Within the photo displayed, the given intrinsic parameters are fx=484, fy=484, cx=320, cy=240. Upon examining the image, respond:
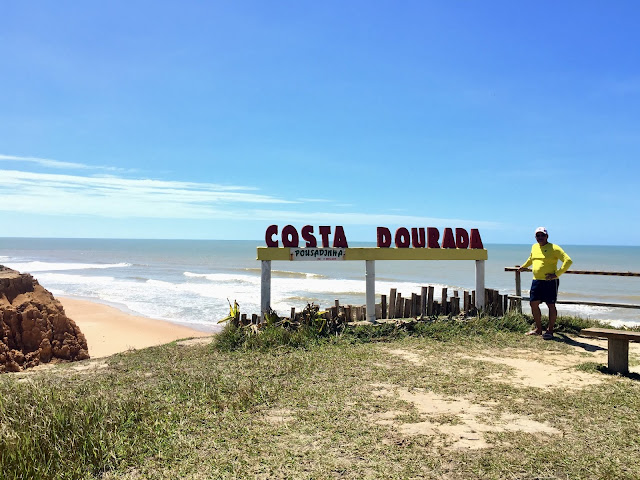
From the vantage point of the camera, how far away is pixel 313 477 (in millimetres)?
3826

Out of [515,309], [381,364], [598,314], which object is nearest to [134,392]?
[381,364]

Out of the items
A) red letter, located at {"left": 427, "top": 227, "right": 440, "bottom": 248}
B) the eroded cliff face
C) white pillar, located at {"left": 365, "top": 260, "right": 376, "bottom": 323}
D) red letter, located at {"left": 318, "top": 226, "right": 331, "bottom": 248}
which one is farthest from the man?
the eroded cliff face

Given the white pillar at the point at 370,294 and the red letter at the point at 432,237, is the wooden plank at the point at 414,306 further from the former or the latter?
the red letter at the point at 432,237

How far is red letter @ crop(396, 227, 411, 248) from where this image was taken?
36.9 ft

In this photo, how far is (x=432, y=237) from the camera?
11.7 meters

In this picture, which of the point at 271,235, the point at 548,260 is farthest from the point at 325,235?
the point at 548,260

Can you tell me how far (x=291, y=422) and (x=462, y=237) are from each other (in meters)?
8.30

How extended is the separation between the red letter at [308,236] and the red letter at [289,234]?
189 millimetres

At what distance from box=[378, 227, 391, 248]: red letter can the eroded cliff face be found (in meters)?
7.06

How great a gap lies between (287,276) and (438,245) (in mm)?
28248

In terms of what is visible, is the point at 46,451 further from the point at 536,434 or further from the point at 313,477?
the point at 536,434

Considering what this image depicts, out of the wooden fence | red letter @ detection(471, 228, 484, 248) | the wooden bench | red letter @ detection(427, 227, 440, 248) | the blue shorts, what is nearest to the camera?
the wooden bench

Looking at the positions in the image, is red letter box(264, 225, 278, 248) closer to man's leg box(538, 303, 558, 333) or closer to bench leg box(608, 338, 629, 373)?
man's leg box(538, 303, 558, 333)

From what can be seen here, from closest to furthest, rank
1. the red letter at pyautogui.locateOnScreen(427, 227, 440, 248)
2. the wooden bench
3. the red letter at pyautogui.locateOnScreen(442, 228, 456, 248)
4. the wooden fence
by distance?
the wooden bench
the wooden fence
the red letter at pyautogui.locateOnScreen(427, 227, 440, 248)
the red letter at pyautogui.locateOnScreen(442, 228, 456, 248)
